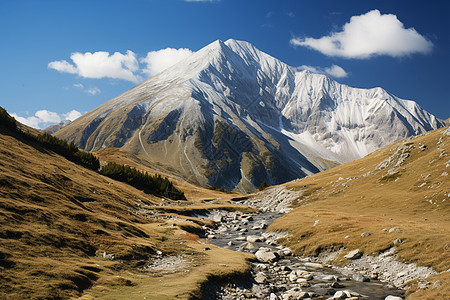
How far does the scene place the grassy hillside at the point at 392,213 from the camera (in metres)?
30.3

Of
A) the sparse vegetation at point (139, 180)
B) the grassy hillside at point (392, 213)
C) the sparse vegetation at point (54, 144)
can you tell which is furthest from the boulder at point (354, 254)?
the sparse vegetation at point (54, 144)

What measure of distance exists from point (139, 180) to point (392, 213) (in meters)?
80.6

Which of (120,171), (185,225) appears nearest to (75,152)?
(120,171)

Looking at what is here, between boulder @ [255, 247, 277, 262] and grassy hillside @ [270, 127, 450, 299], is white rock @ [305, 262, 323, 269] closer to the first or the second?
grassy hillside @ [270, 127, 450, 299]

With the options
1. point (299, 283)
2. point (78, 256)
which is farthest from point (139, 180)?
point (299, 283)

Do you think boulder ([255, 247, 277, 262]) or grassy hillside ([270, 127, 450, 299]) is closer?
grassy hillside ([270, 127, 450, 299])

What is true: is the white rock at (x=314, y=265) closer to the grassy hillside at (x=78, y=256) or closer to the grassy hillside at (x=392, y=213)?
the grassy hillside at (x=392, y=213)

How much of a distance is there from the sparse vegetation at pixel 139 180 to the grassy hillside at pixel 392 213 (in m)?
49.9

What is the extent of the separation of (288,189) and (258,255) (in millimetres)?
84237

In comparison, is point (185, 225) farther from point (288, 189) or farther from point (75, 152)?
point (288, 189)

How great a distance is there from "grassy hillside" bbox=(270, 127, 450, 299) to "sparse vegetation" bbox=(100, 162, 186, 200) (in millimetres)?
49865

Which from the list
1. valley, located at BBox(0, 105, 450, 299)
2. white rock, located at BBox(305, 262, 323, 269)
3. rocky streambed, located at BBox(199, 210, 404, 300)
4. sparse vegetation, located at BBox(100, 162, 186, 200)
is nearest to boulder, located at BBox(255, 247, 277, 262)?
rocky streambed, located at BBox(199, 210, 404, 300)

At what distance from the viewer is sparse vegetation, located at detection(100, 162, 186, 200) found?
328 ft

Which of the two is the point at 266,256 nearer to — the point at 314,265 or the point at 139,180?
the point at 314,265
